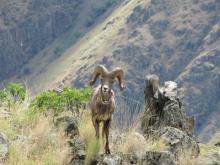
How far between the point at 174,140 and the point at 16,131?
3.65 meters

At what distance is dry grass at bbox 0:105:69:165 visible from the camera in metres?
13.5

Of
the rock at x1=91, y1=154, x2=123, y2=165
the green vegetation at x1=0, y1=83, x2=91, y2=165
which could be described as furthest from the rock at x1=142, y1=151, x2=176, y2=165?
the green vegetation at x1=0, y1=83, x2=91, y2=165

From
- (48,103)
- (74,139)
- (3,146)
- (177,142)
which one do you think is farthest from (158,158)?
(48,103)

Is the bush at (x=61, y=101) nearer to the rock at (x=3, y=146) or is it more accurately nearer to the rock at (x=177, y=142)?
the rock at (x=177, y=142)

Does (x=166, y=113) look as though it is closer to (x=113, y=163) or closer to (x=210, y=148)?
(x=210, y=148)

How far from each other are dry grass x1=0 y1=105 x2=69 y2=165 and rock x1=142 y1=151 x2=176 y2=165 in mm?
1788

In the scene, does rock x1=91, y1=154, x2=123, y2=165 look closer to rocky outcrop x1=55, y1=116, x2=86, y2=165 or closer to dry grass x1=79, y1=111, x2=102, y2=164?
dry grass x1=79, y1=111, x2=102, y2=164

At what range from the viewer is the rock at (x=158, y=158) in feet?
47.2

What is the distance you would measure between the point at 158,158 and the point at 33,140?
107 inches

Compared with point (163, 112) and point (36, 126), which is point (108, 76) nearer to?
point (36, 126)

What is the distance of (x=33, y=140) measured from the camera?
573 inches

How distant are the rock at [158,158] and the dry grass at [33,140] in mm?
1788

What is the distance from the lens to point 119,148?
15445 mm

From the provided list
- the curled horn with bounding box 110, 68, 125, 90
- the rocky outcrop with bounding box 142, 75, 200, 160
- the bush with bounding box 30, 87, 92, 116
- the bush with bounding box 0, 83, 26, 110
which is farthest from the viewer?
the bush with bounding box 0, 83, 26, 110
